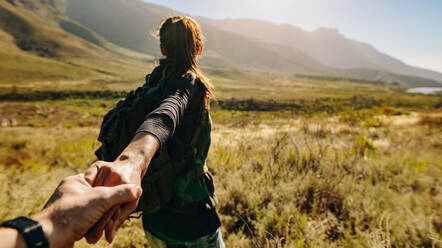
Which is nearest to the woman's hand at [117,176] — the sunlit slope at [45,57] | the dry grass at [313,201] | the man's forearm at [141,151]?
the man's forearm at [141,151]

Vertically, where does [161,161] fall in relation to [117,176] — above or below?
below

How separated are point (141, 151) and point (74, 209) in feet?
1.05

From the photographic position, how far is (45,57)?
11956 cm

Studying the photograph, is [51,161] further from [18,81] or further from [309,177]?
[18,81]

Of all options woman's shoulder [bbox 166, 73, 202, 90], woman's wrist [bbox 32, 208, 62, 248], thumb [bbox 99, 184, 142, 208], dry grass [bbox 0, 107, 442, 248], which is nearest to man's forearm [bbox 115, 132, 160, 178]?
thumb [bbox 99, 184, 142, 208]

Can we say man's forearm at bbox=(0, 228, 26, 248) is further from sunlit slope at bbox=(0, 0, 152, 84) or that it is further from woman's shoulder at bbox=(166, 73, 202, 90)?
sunlit slope at bbox=(0, 0, 152, 84)

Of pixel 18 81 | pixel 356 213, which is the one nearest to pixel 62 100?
pixel 18 81

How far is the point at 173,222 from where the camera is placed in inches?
56.5

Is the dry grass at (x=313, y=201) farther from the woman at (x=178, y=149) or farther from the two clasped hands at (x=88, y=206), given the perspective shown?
the two clasped hands at (x=88, y=206)

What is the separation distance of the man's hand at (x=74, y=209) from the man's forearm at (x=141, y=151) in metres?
0.17

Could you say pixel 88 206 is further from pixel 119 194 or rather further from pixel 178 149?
pixel 178 149

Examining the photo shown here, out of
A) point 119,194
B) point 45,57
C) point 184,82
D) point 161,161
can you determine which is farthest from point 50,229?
point 45,57

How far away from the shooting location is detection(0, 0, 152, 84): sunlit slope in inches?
3484

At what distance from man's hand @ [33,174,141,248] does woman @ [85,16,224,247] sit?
597 mm
